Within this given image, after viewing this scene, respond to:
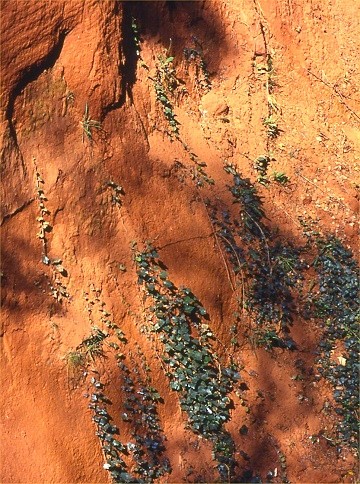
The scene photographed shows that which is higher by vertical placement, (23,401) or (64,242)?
(64,242)

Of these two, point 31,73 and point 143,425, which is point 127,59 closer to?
point 31,73

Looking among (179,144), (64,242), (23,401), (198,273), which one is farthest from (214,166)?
(23,401)

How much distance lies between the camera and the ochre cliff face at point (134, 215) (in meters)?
5.57

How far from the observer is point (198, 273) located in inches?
246

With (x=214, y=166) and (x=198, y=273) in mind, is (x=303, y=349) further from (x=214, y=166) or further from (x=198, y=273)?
(x=214, y=166)

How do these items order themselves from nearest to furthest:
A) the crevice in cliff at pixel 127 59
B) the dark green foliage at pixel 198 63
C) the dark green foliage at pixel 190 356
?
1. the dark green foliage at pixel 190 356
2. the crevice in cliff at pixel 127 59
3. the dark green foliage at pixel 198 63

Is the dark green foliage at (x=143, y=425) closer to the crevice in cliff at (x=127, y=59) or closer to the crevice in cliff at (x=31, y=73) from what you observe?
the crevice in cliff at (x=31, y=73)

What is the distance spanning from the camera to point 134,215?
614cm

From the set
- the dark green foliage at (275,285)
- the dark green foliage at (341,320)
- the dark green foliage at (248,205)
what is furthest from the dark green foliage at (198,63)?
the dark green foliage at (341,320)

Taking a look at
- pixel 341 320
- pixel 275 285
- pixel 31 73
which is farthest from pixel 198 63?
pixel 341 320

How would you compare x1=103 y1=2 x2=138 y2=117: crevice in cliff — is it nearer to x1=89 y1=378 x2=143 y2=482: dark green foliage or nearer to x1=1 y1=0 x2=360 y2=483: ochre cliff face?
x1=1 y1=0 x2=360 y2=483: ochre cliff face

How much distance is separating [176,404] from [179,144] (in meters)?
2.42

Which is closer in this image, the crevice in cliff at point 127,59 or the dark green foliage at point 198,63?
the crevice in cliff at point 127,59

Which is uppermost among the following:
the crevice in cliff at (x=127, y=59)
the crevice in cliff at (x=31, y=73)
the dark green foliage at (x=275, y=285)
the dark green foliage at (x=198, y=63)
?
the crevice in cliff at (x=31, y=73)
